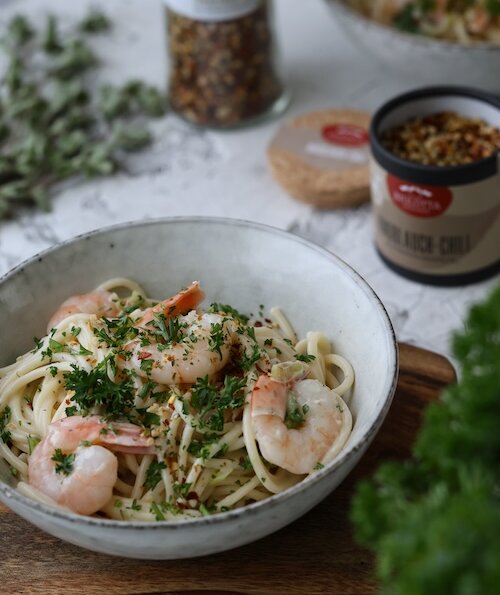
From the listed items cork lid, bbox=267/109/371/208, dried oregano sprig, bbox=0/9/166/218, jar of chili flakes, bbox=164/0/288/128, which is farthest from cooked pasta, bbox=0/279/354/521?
jar of chili flakes, bbox=164/0/288/128

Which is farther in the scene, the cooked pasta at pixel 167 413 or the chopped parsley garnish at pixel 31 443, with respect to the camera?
the chopped parsley garnish at pixel 31 443

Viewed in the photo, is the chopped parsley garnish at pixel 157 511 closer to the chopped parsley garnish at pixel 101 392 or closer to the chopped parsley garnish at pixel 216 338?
the chopped parsley garnish at pixel 101 392

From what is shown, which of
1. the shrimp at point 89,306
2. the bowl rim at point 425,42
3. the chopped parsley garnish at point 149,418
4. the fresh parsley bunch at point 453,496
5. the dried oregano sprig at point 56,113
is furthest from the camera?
the dried oregano sprig at point 56,113

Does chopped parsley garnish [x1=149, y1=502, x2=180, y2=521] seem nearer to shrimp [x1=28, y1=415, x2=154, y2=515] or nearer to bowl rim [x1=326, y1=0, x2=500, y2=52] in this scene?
shrimp [x1=28, y1=415, x2=154, y2=515]

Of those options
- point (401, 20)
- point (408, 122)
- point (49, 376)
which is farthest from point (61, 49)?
point (49, 376)

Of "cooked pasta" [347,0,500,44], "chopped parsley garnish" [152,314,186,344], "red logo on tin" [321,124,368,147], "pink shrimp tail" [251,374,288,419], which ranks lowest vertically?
"red logo on tin" [321,124,368,147]

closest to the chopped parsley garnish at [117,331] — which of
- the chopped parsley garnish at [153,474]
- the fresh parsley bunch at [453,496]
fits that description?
the chopped parsley garnish at [153,474]

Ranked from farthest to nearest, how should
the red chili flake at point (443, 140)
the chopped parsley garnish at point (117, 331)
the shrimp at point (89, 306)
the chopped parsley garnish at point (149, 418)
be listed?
the red chili flake at point (443, 140) < the shrimp at point (89, 306) < the chopped parsley garnish at point (117, 331) < the chopped parsley garnish at point (149, 418)
